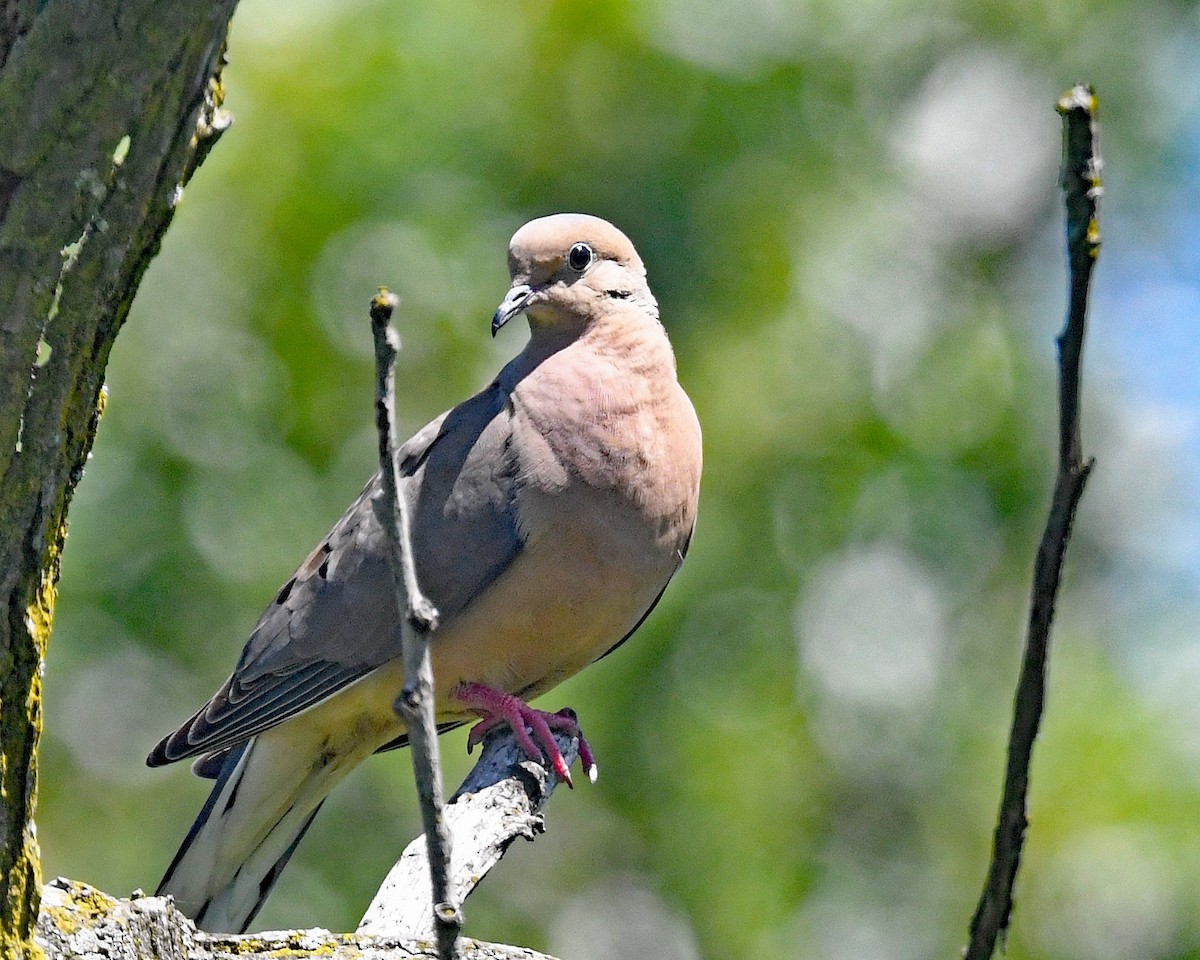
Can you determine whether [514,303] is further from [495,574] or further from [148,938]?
[148,938]

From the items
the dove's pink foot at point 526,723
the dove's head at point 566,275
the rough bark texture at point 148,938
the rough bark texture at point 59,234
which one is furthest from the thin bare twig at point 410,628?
the dove's head at point 566,275

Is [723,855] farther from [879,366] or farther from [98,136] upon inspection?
[98,136]

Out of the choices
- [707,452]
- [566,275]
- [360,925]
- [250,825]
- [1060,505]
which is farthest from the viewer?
[707,452]

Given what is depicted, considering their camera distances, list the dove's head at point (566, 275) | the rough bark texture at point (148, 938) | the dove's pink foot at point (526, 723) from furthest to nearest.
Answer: the dove's head at point (566, 275)
the dove's pink foot at point (526, 723)
the rough bark texture at point (148, 938)

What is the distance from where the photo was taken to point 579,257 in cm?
389

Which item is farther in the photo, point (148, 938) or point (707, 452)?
point (707, 452)

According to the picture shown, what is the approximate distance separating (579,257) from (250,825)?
1667mm

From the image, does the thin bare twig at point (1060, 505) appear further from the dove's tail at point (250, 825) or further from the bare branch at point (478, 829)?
the dove's tail at point (250, 825)

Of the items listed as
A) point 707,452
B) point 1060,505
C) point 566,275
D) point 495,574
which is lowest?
point 1060,505

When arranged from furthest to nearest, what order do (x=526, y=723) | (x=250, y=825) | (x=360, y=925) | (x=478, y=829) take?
(x=250, y=825) < (x=526, y=723) < (x=478, y=829) < (x=360, y=925)

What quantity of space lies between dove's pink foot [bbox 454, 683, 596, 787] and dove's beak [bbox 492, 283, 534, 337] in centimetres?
89

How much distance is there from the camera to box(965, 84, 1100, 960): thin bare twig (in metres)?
0.92

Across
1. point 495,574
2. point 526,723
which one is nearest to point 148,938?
point 526,723

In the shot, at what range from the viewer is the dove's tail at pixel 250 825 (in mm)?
3637
